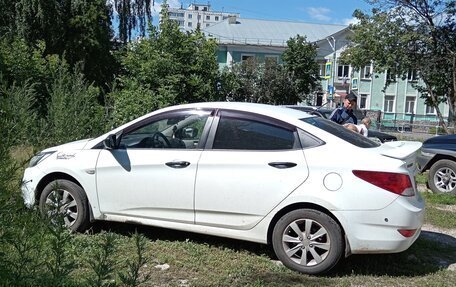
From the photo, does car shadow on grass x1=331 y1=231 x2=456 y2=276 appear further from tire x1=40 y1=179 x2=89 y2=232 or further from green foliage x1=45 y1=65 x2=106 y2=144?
green foliage x1=45 y1=65 x2=106 y2=144

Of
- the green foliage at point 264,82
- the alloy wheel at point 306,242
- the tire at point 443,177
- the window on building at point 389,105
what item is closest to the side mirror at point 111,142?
the alloy wheel at point 306,242

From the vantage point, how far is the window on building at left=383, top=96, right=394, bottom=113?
62.3 metres

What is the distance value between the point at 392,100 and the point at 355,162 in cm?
6150

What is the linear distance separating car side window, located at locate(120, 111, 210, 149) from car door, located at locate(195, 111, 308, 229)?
0.25 meters

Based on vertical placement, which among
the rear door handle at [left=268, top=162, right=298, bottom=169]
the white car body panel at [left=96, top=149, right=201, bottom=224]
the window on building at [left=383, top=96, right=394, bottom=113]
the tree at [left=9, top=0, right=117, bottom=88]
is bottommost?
the window on building at [left=383, top=96, right=394, bottom=113]

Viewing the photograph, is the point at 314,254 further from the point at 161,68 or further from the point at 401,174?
the point at 161,68

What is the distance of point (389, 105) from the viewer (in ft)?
206

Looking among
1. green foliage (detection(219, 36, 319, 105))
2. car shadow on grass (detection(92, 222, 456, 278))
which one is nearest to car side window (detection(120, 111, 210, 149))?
car shadow on grass (detection(92, 222, 456, 278))

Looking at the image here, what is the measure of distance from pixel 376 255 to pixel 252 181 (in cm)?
171

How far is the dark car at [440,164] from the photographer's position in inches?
362

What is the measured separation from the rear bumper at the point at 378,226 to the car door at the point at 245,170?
620 millimetres

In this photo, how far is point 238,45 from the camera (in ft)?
193

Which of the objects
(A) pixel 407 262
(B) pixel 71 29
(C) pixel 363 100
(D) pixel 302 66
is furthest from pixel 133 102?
(C) pixel 363 100

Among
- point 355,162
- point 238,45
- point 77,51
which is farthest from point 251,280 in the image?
point 238,45
